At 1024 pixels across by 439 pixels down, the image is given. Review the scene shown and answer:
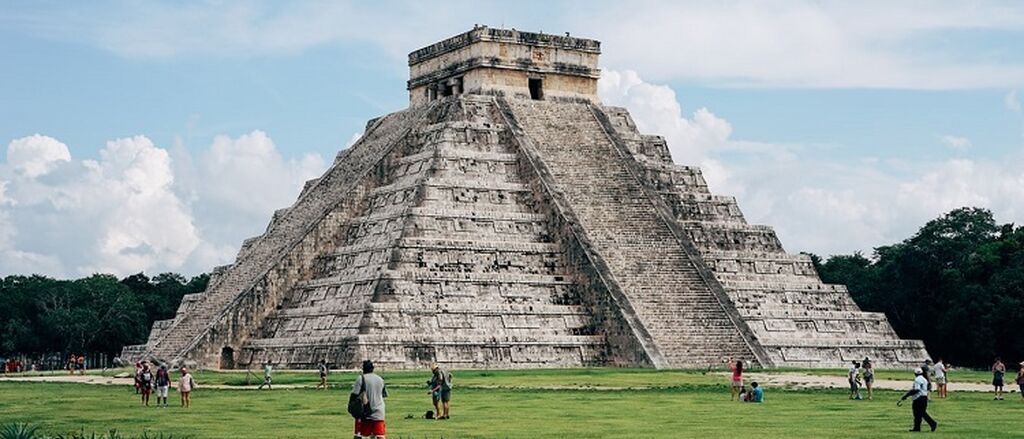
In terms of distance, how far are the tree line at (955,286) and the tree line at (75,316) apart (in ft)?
105

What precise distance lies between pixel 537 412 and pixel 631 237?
19.5 metres

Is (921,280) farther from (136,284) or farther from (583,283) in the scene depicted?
(136,284)

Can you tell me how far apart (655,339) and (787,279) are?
6.89 metres

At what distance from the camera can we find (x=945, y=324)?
57.3 meters

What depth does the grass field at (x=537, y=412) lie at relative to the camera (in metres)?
21.8

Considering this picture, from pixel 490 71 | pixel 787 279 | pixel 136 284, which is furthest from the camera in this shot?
pixel 136 284

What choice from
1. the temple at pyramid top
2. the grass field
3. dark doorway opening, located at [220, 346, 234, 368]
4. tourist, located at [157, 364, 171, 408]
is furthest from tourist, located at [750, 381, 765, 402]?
the temple at pyramid top

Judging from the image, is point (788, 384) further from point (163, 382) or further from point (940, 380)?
point (163, 382)

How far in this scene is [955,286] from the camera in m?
58.0

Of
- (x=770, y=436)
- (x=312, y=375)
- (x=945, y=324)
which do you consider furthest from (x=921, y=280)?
(x=770, y=436)

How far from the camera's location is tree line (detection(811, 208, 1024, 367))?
5428cm

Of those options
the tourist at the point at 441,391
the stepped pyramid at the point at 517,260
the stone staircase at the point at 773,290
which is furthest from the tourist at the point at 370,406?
the stone staircase at the point at 773,290

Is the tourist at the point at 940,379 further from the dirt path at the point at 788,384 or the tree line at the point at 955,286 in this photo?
the tree line at the point at 955,286

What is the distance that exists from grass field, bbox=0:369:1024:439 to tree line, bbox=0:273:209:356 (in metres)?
37.8
